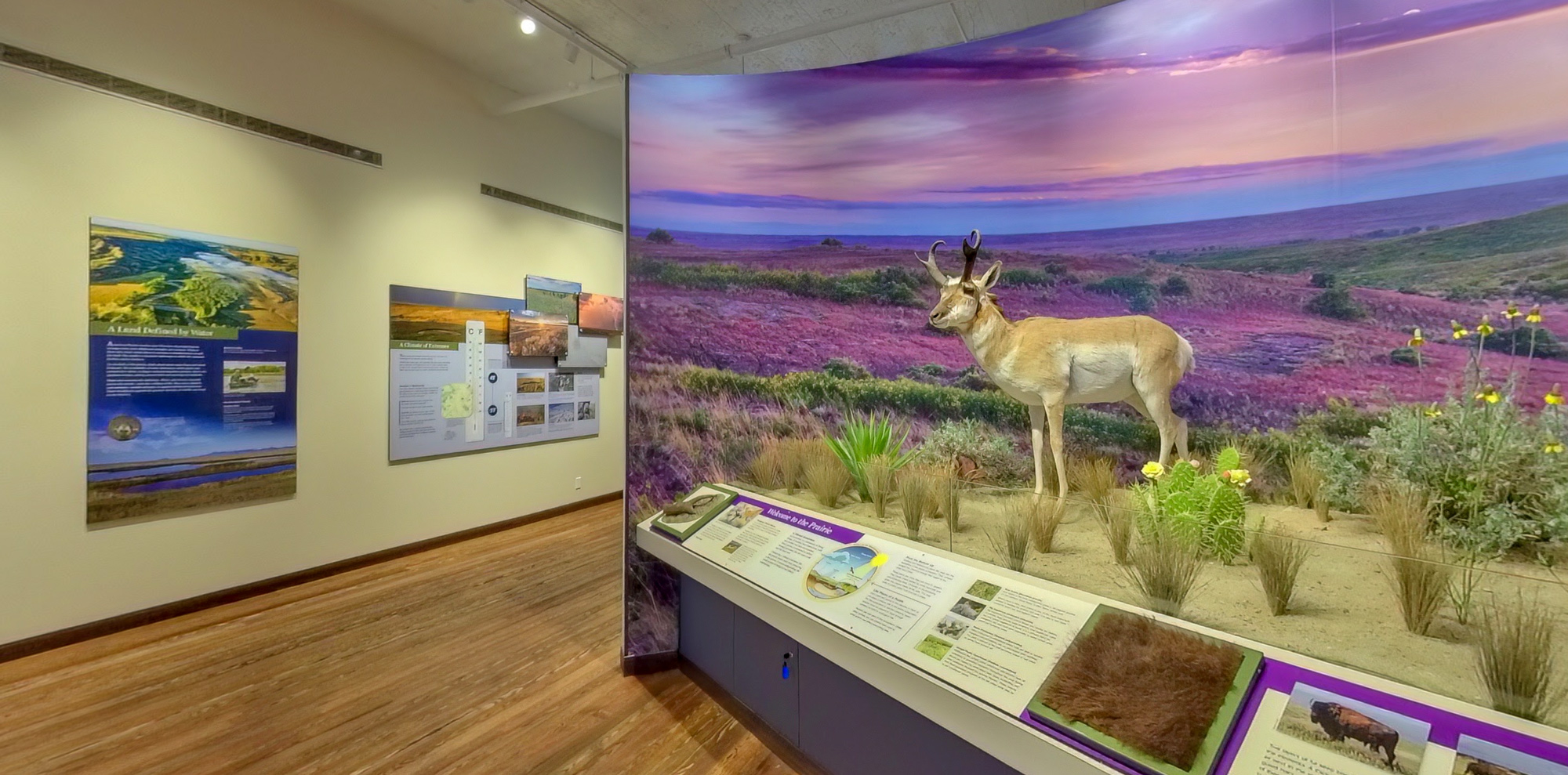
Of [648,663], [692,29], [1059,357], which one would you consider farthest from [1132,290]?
[692,29]

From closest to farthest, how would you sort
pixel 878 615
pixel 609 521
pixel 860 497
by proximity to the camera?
pixel 878 615 < pixel 860 497 < pixel 609 521

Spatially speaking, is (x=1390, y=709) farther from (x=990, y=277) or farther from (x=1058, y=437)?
(x=990, y=277)

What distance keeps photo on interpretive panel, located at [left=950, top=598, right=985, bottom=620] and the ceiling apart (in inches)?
102

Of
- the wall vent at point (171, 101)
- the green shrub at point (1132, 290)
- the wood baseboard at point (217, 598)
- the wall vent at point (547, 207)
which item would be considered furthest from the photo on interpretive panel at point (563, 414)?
the green shrub at point (1132, 290)

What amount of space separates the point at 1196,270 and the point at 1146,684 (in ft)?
4.45

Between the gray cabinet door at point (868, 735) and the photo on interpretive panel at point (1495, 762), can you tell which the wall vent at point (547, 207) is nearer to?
the gray cabinet door at point (868, 735)

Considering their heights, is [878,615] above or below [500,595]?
above

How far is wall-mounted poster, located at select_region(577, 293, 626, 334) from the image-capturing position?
5355 millimetres

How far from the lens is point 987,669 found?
126 centimetres

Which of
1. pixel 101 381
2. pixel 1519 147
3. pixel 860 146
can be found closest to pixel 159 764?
pixel 101 381

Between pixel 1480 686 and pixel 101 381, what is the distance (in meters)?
5.16

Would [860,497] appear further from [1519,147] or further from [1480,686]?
[1519,147]

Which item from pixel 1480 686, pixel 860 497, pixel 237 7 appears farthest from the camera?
pixel 237 7

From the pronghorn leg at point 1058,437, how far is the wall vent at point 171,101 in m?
4.69
